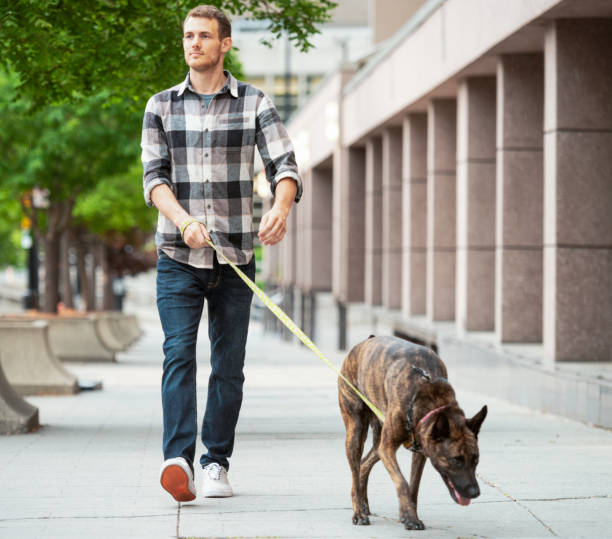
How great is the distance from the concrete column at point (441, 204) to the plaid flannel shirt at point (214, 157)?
1322 centimetres

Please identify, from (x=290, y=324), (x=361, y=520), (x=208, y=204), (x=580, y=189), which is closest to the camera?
(x=361, y=520)

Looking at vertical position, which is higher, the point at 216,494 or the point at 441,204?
the point at 441,204

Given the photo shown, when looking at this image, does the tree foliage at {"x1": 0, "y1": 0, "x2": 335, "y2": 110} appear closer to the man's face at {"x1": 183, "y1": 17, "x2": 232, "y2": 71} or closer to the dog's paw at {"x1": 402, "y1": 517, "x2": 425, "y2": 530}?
the man's face at {"x1": 183, "y1": 17, "x2": 232, "y2": 71}

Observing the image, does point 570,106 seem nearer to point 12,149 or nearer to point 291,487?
point 291,487

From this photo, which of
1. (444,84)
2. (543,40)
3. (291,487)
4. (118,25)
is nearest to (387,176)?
(444,84)

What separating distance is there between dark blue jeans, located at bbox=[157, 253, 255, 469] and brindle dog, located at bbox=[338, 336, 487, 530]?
0.72 m

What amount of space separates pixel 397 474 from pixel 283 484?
5.56ft

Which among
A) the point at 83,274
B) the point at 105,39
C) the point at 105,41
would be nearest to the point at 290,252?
the point at 83,274

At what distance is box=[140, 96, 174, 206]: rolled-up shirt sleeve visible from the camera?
230 inches

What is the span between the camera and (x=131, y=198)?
3284 cm

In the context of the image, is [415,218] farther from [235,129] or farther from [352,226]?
[235,129]

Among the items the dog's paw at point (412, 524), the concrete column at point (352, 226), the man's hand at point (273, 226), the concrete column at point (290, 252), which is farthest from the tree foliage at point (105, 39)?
the concrete column at point (290, 252)

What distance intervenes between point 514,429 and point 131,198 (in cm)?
2443

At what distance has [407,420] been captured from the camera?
4.88m
